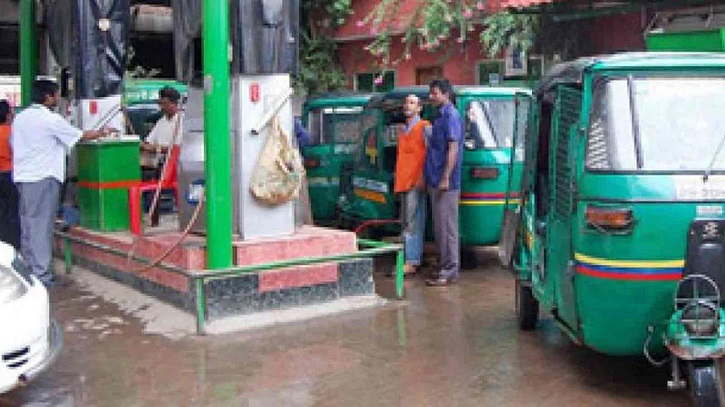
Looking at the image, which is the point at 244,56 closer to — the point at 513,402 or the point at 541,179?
the point at 541,179

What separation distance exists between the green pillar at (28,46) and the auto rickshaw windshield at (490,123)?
6.10m

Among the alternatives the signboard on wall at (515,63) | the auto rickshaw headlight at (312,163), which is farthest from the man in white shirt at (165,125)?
the signboard on wall at (515,63)

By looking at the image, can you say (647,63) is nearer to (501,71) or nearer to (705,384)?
(705,384)

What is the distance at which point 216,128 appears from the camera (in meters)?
7.21

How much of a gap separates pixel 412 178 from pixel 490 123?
3.53 feet

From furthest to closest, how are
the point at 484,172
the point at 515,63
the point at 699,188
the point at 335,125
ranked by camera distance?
1. the point at 515,63
2. the point at 335,125
3. the point at 484,172
4. the point at 699,188

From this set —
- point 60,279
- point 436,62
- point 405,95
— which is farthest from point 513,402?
point 436,62

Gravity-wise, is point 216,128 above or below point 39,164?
above

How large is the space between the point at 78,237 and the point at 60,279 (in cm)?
57

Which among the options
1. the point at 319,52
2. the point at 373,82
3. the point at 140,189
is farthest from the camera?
the point at 319,52

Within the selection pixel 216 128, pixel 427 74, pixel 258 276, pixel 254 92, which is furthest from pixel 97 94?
pixel 427 74

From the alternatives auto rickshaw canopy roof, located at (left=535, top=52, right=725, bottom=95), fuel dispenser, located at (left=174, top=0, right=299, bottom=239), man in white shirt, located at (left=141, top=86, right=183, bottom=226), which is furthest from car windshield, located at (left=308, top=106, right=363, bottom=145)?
auto rickshaw canopy roof, located at (left=535, top=52, right=725, bottom=95)

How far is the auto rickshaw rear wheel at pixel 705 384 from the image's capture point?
4789mm

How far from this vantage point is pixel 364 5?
19.1m
